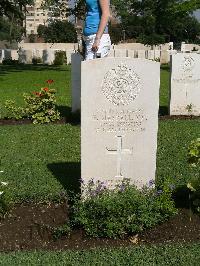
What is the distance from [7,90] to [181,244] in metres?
12.7

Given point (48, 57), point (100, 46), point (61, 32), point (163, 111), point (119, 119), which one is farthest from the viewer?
point (61, 32)

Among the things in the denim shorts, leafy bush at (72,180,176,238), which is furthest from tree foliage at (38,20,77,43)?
leafy bush at (72,180,176,238)

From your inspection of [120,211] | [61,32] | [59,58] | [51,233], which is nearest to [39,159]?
[51,233]

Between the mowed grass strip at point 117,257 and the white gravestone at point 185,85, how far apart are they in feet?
22.6

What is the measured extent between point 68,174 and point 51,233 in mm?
1669

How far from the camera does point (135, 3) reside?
166 ft

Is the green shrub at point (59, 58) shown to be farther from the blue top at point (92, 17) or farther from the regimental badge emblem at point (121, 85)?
the regimental badge emblem at point (121, 85)

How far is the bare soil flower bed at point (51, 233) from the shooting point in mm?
4488

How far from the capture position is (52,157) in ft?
23.7

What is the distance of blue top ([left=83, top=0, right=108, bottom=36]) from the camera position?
20.7ft

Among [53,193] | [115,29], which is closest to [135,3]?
[115,29]

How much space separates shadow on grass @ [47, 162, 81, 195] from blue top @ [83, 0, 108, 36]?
1742 millimetres

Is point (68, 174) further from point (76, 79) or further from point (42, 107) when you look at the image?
point (76, 79)

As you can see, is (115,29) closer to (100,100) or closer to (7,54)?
(7,54)
